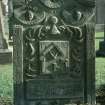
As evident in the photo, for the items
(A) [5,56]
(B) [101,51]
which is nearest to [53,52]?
(A) [5,56]

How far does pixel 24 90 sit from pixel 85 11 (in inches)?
53.7

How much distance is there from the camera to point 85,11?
5438 millimetres

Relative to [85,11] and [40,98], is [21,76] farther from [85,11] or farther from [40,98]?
[85,11]

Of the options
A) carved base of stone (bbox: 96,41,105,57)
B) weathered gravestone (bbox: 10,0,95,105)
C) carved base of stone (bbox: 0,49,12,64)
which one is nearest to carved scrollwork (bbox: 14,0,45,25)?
weathered gravestone (bbox: 10,0,95,105)

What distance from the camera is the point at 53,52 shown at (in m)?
5.51

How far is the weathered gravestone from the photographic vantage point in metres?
5.39

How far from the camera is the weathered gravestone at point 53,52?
539cm

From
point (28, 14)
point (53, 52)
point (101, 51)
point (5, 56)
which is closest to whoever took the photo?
point (28, 14)

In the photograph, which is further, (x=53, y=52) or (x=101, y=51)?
(x=101, y=51)

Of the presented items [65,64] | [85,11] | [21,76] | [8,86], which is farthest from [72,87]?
[8,86]

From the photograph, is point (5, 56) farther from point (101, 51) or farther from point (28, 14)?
point (28, 14)

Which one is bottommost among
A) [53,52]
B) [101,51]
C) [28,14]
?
[101,51]

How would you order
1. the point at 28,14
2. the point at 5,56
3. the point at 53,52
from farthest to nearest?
the point at 5,56 → the point at 53,52 → the point at 28,14

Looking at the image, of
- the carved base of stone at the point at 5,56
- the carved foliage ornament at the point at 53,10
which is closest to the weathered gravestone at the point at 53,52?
the carved foliage ornament at the point at 53,10
